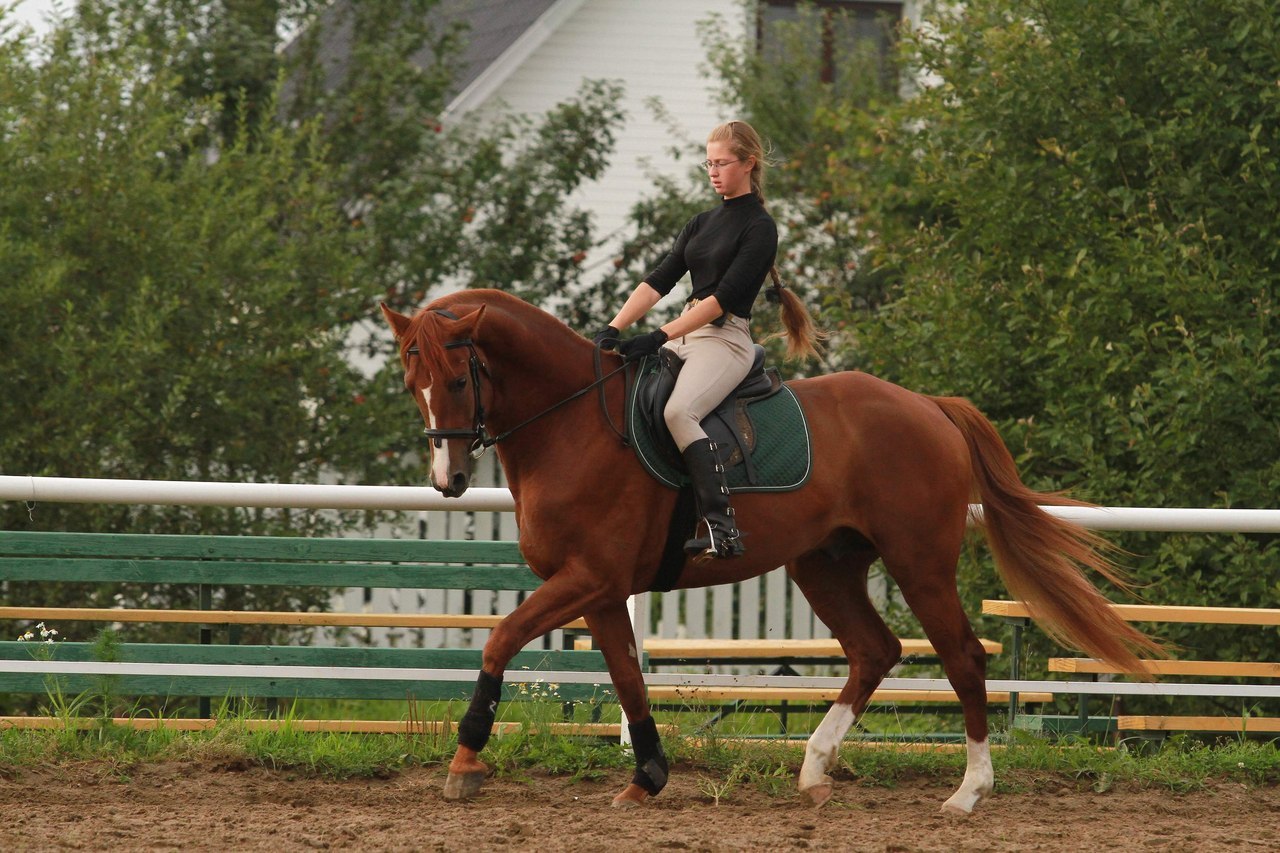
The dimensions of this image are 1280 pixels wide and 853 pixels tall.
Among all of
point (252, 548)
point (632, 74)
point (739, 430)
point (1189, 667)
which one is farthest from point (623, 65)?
point (739, 430)

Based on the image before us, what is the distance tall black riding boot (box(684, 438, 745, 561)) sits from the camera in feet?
18.2

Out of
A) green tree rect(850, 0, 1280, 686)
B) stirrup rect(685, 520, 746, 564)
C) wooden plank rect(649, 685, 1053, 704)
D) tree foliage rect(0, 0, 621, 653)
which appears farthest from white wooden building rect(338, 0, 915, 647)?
stirrup rect(685, 520, 746, 564)

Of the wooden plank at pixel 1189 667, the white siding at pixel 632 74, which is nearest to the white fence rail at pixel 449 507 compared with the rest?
the wooden plank at pixel 1189 667

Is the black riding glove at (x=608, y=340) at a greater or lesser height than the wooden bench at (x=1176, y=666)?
greater

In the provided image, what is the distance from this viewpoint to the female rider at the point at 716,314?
18.4 feet

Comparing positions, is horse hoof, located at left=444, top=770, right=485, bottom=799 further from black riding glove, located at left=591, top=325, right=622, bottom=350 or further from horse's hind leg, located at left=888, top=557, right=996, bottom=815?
horse's hind leg, located at left=888, top=557, right=996, bottom=815

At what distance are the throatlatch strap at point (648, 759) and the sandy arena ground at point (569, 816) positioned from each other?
0.10 metres

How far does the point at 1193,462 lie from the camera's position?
8.53m

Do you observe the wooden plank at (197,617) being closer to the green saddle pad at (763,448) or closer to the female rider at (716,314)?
the green saddle pad at (763,448)

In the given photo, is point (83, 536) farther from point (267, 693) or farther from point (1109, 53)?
point (1109, 53)

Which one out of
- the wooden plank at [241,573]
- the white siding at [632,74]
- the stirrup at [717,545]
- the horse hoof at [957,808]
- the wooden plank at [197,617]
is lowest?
the horse hoof at [957,808]

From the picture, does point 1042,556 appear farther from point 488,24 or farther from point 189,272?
point 488,24

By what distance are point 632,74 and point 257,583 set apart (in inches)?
483

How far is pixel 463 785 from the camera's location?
5590mm
